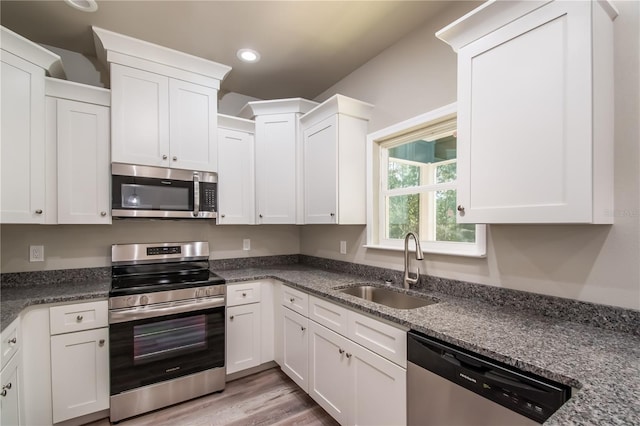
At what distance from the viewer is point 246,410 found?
213cm

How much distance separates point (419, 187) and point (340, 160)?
0.67 metres

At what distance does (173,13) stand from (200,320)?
2191 mm

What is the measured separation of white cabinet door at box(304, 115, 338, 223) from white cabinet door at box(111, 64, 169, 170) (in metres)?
1.18

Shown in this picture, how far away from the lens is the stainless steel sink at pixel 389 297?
6.28 feet

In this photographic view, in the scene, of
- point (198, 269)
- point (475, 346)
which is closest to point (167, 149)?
point (198, 269)

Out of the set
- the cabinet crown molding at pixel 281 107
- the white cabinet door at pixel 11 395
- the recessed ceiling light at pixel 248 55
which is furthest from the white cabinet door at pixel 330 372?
the recessed ceiling light at pixel 248 55

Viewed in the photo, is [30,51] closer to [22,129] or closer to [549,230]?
[22,129]

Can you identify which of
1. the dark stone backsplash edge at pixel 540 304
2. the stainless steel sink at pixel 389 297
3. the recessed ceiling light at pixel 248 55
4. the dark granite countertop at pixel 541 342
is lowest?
the stainless steel sink at pixel 389 297

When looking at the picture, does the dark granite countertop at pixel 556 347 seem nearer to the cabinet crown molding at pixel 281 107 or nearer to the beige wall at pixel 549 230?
the beige wall at pixel 549 230

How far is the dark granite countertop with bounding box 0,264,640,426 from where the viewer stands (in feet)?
2.51

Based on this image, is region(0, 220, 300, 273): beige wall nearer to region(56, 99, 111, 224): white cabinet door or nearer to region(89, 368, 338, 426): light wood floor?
region(56, 99, 111, 224): white cabinet door

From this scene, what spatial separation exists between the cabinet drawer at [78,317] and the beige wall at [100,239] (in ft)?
1.95

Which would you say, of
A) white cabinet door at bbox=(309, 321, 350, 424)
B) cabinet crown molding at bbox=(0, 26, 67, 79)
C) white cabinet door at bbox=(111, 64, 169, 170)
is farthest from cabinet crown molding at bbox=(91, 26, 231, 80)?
white cabinet door at bbox=(309, 321, 350, 424)

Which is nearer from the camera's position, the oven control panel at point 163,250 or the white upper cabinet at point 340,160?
the white upper cabinet at point 340,160
